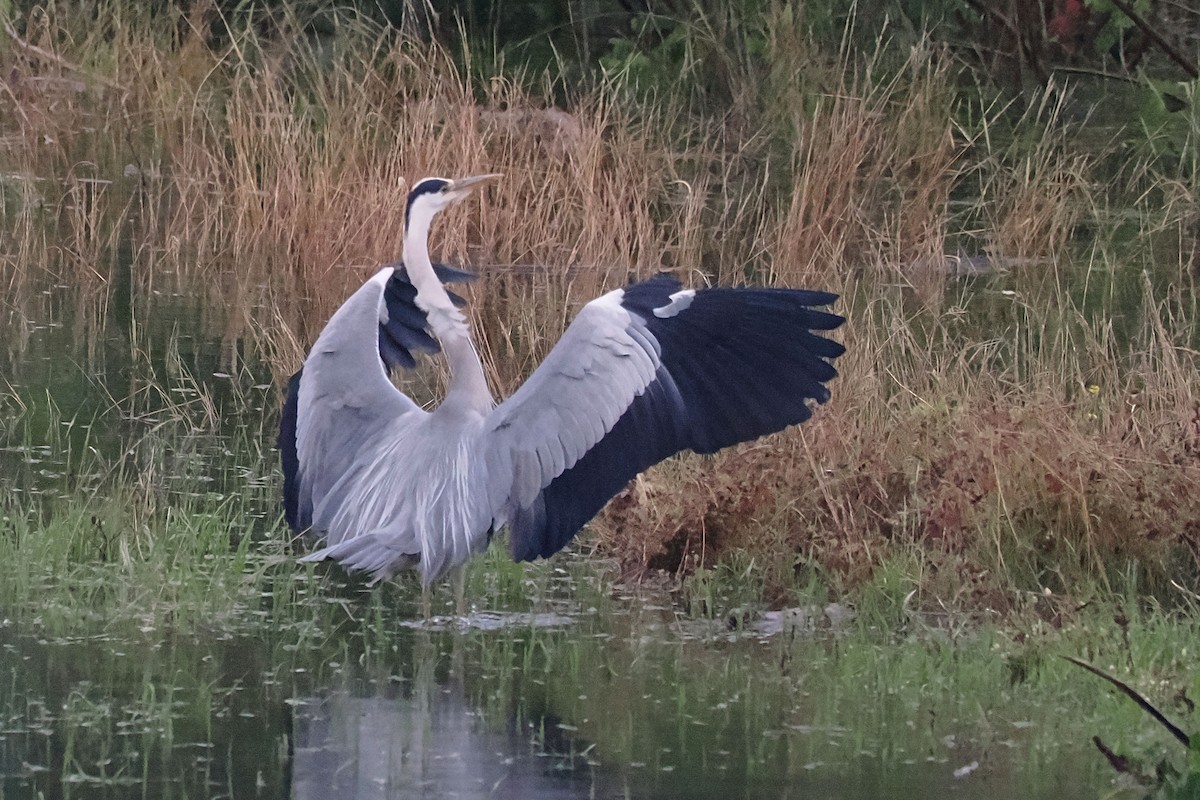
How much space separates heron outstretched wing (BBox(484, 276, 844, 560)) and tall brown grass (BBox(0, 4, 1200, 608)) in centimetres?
68

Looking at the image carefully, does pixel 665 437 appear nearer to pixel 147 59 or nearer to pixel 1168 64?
pixel 147 59

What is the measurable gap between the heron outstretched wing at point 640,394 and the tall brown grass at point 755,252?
680mm

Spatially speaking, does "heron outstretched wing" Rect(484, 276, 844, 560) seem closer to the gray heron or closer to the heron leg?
the gray heron

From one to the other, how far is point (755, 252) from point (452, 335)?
5629 millimetres

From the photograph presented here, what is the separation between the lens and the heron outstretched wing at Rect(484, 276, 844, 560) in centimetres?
514

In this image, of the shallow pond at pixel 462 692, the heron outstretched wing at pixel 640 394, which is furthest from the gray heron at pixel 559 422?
the shallow pond at pixel 462 692

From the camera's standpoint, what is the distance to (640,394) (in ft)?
17.0

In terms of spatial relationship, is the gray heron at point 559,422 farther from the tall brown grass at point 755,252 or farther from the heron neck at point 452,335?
the tall brown grass at point 755,252

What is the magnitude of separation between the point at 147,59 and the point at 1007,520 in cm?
876

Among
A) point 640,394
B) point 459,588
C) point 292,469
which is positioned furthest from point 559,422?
point 292,469

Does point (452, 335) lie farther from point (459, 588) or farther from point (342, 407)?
point (459, 588)

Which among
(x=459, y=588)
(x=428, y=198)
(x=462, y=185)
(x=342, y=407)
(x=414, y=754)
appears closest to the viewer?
(x=414, y=754)

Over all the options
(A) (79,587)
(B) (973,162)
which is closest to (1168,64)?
Answer: (B) (973,162)

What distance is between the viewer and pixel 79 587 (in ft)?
17.5
